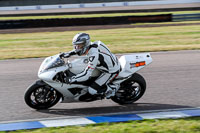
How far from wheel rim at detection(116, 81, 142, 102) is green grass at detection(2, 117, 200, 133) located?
1314 millimetres

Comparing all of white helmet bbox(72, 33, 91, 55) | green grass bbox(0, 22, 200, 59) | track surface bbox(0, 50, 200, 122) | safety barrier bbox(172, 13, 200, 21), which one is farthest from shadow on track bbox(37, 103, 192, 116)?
safety barrier bbox(172, 13, 200, 21)

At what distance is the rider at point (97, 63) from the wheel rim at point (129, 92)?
33cm

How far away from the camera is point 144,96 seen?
301 inches

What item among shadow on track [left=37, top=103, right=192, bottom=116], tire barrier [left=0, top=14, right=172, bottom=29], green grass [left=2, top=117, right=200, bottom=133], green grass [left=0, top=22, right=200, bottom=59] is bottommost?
green grass [left=2, top=117, right=200, bottom=133]

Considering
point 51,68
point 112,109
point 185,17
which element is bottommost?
point 112,109

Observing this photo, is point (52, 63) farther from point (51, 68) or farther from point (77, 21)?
point (77, 21)

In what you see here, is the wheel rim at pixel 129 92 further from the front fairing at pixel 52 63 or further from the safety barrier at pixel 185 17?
the safety barrier at pixel 185 17

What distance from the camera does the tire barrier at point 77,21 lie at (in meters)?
25.6

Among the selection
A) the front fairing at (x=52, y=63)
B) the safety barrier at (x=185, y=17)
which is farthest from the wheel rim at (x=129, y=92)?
the safety barrier at (x=185, y=17)

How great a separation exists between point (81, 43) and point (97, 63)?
554 millimetres

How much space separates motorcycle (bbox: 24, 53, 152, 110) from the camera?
6.31 metres

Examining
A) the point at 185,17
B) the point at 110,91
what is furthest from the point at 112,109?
the point at 185,17

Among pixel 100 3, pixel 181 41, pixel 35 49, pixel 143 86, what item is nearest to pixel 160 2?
pixel 100 3

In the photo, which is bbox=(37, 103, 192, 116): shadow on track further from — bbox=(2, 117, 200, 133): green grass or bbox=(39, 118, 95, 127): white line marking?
bbox=(2, 117, 200, 133): green grass
